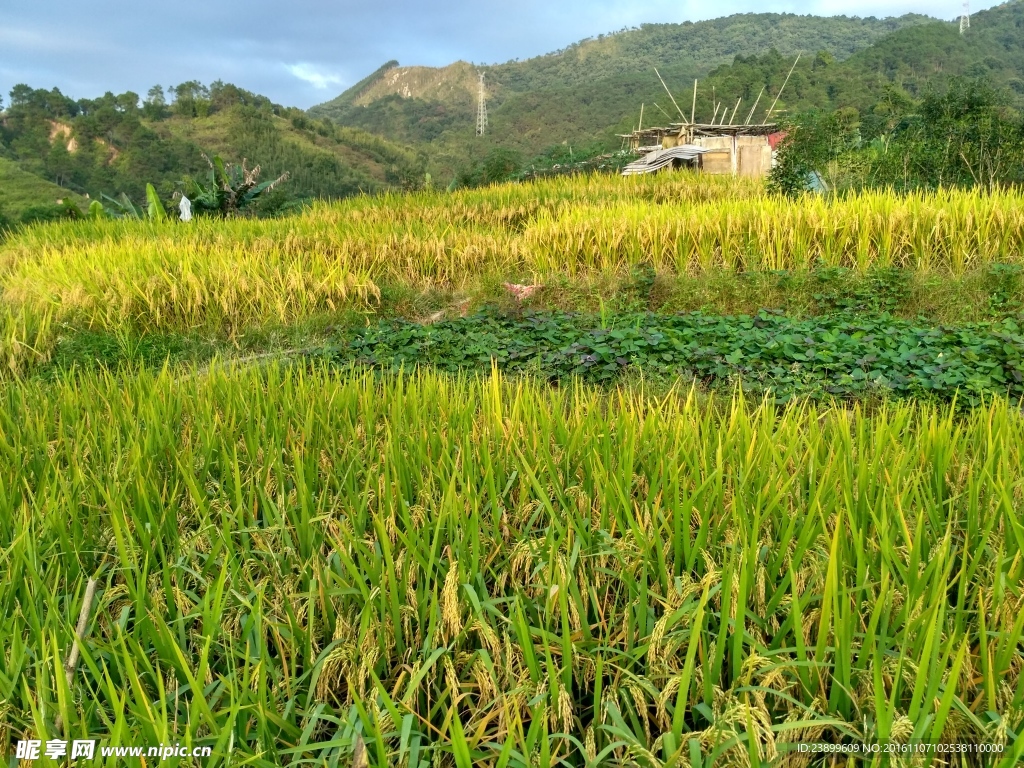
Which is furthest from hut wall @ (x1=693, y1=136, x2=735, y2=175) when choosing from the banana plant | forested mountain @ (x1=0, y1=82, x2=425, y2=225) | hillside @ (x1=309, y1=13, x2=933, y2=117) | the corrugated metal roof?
hillside @ (x1=309, y1=13, x2=933, y2=117)

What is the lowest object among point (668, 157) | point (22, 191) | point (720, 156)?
point (668, 157)

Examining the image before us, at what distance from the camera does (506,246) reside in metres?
6.39

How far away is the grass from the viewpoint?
3.76 feet

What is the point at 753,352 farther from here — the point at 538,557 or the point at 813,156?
the point at 813,156

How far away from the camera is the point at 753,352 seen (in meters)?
3.52

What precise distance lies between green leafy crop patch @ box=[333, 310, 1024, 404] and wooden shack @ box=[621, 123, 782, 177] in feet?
45.9

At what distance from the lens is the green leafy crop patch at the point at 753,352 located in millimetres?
3047

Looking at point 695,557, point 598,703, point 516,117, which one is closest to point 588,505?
point 695,557

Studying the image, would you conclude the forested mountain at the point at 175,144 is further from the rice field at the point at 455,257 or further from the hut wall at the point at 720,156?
the rice field at the point at 455,257

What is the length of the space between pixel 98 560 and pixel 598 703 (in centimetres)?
136

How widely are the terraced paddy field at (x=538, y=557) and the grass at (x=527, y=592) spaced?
0.01 metres

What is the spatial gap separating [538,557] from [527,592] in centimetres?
9

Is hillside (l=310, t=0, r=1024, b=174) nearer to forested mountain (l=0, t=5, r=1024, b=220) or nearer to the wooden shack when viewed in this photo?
forested mountain (l=0, t=5, r=1024, b=220)

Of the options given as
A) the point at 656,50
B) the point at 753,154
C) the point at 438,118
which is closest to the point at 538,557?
the point at 753,154
